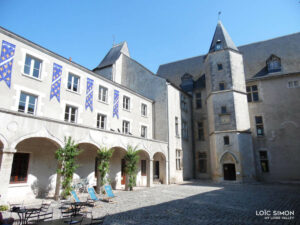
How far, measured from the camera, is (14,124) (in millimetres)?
8445

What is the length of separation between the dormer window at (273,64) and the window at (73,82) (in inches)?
762

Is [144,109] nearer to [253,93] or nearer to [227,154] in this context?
[227,154]

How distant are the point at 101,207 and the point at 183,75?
2117cm

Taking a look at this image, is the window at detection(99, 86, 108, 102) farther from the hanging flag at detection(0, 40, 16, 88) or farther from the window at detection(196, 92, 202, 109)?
the window at detection(196, 92, 202, 109)

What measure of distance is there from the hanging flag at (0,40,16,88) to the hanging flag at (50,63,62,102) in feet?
7.35

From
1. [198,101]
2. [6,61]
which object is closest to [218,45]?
[198,101]

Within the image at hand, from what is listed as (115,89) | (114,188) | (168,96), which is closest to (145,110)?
(168,96)

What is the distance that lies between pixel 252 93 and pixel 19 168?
2172 cm

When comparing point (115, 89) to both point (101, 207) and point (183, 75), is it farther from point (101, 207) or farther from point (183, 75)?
point (183, 75)

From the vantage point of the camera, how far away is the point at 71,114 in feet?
43.2

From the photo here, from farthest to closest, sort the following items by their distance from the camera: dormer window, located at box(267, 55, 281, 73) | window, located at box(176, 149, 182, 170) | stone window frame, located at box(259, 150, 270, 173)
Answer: dormer window, located at box(267, 55, 281, 73), stone window frame, located at box(259, 150, 270, 173), window, located at box(176, 149, 182, 170)

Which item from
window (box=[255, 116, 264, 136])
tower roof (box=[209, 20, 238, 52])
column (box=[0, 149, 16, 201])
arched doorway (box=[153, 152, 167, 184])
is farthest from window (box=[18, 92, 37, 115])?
window (box=[255, 116, 264, 136])

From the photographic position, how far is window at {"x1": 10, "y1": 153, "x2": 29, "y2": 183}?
998cm

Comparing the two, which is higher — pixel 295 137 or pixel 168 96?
pixel 168 96
